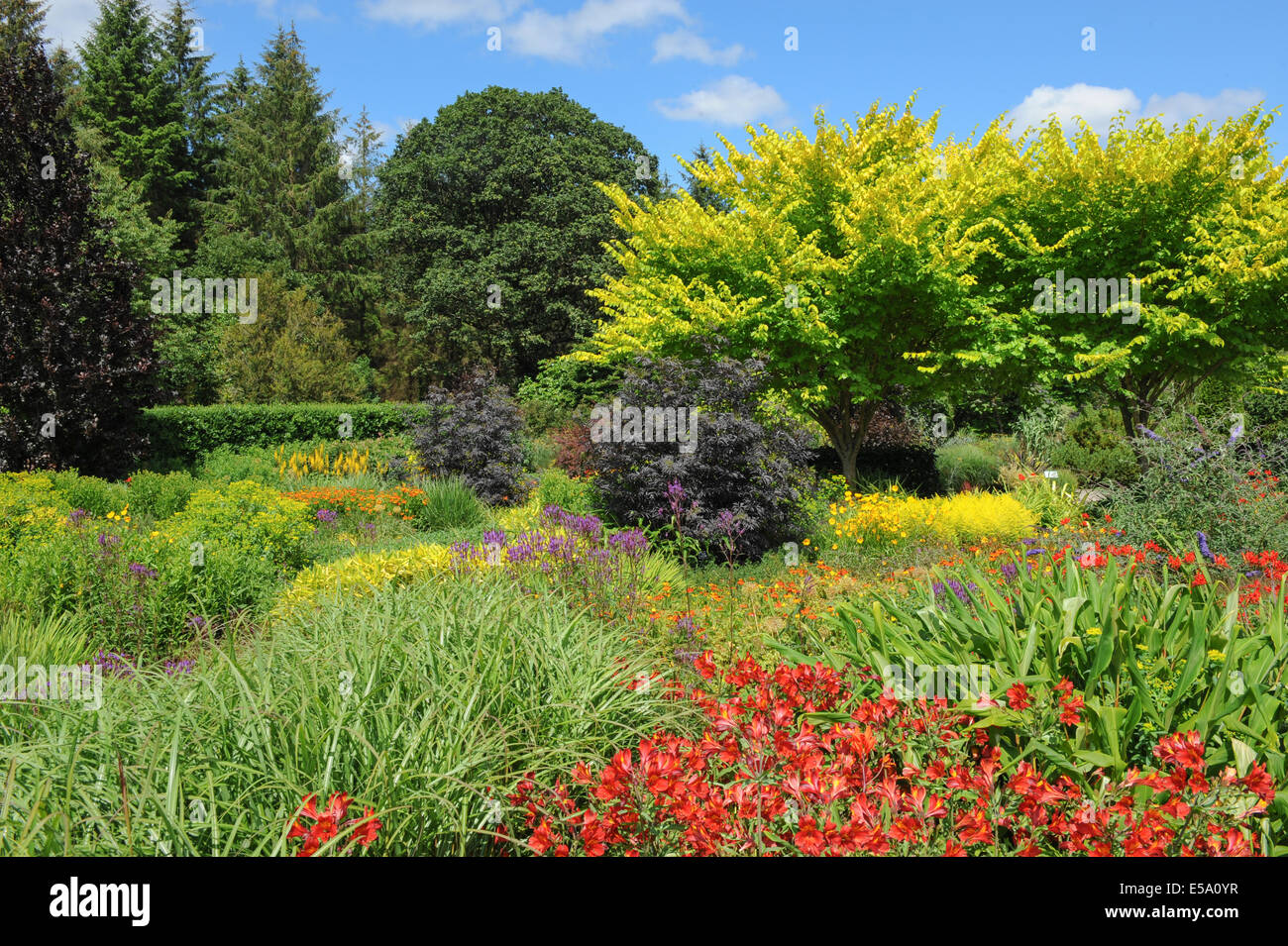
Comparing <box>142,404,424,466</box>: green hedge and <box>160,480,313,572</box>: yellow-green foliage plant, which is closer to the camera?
<box>160,480,313,572</box>: yellow-green foliage plant

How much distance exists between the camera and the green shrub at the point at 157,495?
9.20 m

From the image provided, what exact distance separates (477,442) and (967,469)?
8.92m

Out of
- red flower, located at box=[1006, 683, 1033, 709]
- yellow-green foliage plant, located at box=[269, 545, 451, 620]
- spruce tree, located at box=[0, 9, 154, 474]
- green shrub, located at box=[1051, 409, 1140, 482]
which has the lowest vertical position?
yellow-green foliage plant, located at box=[269, 545, 451, 620]

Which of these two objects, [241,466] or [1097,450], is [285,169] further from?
[1097,450]

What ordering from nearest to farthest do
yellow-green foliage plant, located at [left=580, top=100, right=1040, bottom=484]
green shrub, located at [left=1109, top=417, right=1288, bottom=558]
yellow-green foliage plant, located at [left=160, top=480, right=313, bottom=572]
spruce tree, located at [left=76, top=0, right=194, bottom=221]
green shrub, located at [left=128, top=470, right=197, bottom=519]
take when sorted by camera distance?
green shrub, located at [left=1109, top=417, right=1288, bottom=558] → yellow-green foliage plant, located at [left=160, top=480, right=313, bottom=572] → green shrub, located at [left=128, top=470, right=197, bottom=519] → yellow-green foliage plant, located at [left=580, top=100, right=1040, bottom=484] → spruce tree, located at [left=76, top=0, right=194, bottom=221]

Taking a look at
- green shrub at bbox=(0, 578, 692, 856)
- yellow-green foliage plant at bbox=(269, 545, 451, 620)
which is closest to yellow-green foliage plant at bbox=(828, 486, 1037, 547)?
yellow-green foliage plant at bbox=(269, 545, 451, 620)

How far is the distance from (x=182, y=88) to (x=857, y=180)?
32401 mm

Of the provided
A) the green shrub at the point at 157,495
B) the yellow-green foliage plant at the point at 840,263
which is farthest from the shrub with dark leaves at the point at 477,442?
the green shrub at the point at 157,495

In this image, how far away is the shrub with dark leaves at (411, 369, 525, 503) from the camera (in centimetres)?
1161

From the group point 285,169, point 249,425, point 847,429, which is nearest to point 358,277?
point 285,169

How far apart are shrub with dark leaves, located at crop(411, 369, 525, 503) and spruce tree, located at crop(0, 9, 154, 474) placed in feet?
15.4

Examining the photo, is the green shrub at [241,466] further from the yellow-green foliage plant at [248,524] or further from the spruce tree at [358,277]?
the spruce tree at [358,277]

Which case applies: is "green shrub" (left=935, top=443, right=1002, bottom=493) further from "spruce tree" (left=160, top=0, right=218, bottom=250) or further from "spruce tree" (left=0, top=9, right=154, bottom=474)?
"spruce tree" (left=160, top=0, right=218, bottom=250)

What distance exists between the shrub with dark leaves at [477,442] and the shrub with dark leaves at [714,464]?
8.83ft
